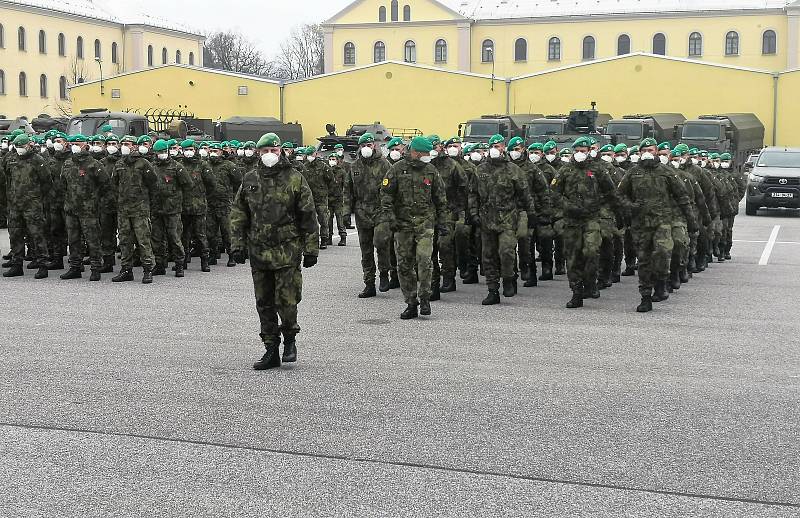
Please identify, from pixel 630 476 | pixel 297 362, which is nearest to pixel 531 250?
pixel 297 362

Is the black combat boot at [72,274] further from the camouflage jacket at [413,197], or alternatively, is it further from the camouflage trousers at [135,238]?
the camouflage jacket at [413,197]

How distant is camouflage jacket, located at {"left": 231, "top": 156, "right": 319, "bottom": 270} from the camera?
9562mm

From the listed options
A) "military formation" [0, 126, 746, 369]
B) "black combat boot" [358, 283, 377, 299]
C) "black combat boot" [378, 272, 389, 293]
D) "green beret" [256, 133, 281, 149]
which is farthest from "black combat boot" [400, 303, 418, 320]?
"green beret" [256, 133, 281, 149]

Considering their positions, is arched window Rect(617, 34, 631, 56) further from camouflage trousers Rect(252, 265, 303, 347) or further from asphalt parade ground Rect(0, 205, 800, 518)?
camouflage trousers Rect(252, 265, 303, 347)

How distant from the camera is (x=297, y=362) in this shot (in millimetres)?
9852

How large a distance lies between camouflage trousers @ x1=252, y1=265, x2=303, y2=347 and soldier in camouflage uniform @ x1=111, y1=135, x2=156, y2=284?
6.16 metres

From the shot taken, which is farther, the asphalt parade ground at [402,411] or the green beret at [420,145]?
the green beret at [420,145]

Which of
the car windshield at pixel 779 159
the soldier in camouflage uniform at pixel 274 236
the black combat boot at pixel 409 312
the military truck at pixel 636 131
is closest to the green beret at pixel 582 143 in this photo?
the black combat boot at pixel 409 312

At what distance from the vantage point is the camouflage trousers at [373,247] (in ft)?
47.3

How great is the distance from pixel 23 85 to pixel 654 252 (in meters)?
74.1

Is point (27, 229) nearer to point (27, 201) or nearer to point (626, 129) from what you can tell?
point (27, 201)

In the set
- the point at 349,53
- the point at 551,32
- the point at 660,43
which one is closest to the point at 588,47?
the point at 551,32

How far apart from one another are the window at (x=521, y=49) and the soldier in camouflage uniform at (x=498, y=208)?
227 feet

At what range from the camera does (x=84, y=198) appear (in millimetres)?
15734
